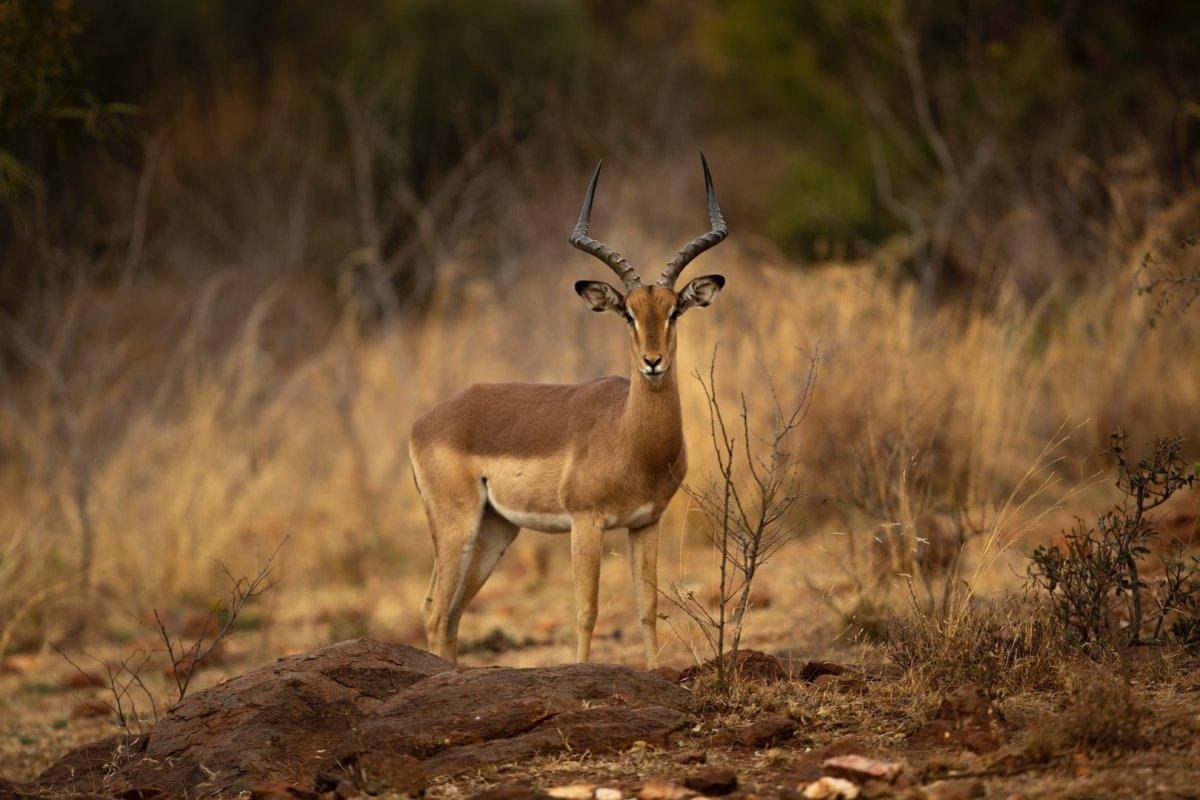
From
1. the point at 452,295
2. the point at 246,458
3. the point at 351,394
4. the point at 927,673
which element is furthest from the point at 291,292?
the point at 927,673

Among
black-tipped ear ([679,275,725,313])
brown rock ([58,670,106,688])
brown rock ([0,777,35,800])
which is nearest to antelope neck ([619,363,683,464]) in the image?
black-tipped ear ([679,275,725,313])

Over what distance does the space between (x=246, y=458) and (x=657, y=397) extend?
687cm

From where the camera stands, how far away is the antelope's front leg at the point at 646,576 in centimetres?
751

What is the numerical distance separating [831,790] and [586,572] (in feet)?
9.39

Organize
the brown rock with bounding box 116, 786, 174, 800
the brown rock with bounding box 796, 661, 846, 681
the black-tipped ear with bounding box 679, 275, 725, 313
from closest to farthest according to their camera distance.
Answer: the brown rock with bounding box 116, 786, 174, 800
the brown rock with bounding box 796, 661, 846, 681
the black-tipped ear with bounding box 679, 275, 725, 313

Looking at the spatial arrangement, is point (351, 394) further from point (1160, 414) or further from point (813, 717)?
point (813, 717)

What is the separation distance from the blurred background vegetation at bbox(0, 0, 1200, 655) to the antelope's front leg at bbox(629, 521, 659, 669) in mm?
1269

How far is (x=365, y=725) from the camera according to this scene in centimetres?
589

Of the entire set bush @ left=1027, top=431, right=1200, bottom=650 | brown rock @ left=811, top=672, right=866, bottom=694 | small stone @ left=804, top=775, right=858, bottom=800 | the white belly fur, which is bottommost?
small stone @ left=804, top=775, right=858, bottom=800

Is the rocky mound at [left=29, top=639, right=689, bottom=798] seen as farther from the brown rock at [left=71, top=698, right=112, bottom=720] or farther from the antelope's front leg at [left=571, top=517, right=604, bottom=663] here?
the brown rock at [left=71, top=698, right=112, bottom=720]

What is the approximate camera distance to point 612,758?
18.3 feet

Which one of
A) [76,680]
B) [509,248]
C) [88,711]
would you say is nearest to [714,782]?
[88,711]

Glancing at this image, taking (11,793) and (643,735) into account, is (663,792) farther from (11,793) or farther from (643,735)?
(11,793)

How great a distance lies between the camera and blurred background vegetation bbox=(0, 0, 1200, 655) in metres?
11.5
